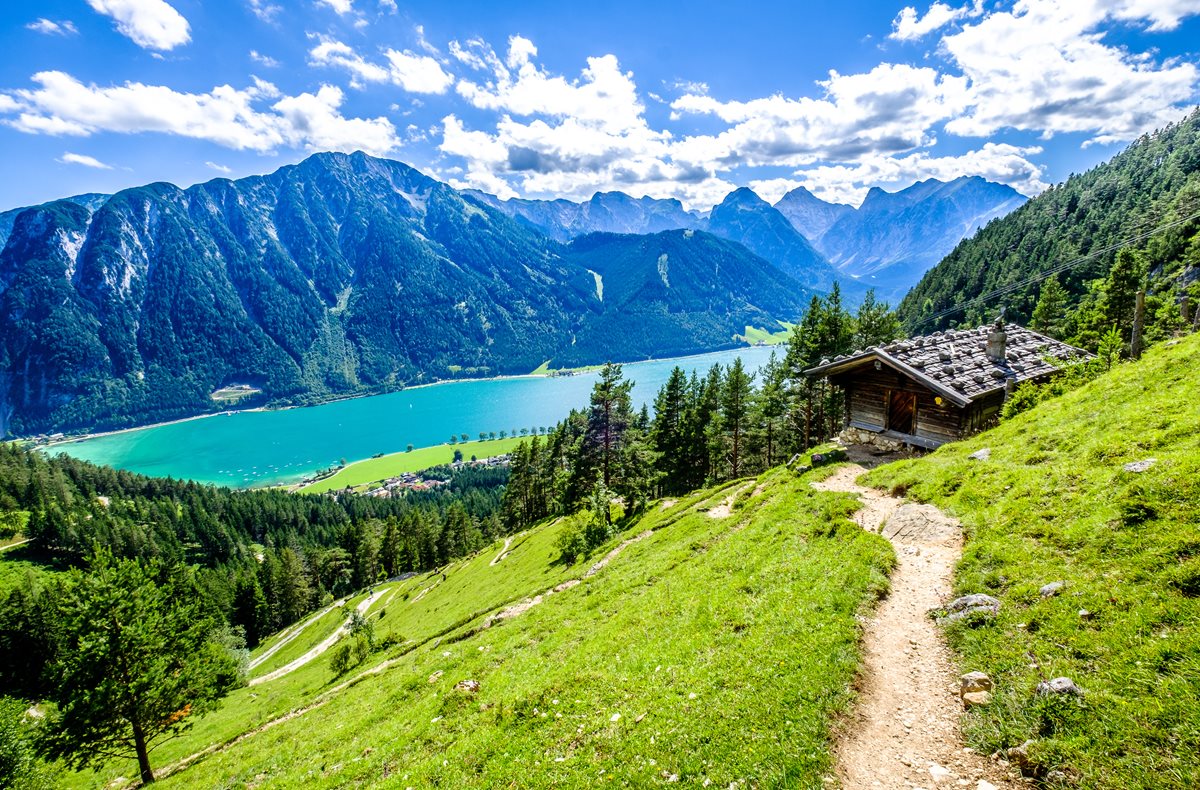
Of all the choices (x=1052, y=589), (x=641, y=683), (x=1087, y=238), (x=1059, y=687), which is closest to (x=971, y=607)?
(x=1052, y=589)

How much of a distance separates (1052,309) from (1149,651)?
8852cm

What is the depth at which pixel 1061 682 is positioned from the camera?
23.6 ft

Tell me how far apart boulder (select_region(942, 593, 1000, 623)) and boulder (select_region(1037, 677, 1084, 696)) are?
241 centimetres

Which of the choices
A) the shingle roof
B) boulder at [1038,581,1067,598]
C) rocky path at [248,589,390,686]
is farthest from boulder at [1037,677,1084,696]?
rocky path at [248,589,390,686]

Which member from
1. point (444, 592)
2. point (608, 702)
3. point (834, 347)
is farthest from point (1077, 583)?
point (444, 592)

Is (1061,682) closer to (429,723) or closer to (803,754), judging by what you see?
(803,754)

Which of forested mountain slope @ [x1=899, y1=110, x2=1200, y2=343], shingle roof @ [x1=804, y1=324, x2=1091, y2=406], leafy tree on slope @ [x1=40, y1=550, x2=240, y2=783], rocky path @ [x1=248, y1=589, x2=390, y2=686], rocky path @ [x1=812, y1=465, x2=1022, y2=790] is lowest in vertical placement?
rocky path @ [x1=248, y1=589, x2=390, y2=686]

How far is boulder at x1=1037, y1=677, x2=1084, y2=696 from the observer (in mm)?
7035

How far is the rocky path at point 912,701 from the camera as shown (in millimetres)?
7180

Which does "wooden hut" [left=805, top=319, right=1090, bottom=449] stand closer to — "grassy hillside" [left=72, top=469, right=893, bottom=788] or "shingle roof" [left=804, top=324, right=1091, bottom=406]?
"shingle roof" [left=804, top=324, right=1091, bottom=406]

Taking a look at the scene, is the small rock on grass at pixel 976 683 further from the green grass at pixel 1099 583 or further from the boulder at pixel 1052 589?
the boulder at pixel 1052 589

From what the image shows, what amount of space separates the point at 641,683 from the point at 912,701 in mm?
5215

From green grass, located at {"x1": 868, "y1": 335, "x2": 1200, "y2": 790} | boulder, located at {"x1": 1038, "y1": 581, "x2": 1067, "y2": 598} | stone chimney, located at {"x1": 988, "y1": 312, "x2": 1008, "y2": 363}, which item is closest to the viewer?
green grass, located at {"x1": 868, "y1": 335, "x2": 1200, "y2": 790}

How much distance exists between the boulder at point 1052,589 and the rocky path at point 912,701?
1973 mm
